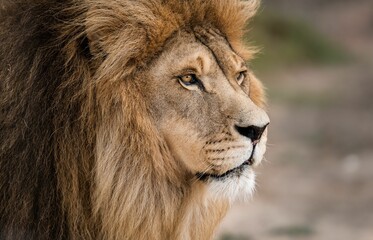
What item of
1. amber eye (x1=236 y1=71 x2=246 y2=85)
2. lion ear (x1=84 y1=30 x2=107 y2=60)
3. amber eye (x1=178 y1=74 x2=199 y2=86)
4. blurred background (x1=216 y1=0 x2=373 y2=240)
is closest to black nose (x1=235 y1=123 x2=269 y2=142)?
amber eye (x1=178 y1=74 x2=199 y2=86)

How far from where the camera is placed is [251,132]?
4348 mm

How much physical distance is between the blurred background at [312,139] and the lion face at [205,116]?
2.55 meters

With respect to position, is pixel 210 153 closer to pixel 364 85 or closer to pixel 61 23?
pixel 61 23

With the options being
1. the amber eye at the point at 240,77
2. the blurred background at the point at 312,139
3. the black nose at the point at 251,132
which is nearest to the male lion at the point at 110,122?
the black nose at the point at 251,132

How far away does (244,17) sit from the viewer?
5027 millimetres

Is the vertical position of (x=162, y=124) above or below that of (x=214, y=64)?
below

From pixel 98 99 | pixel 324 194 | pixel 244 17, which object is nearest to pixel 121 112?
pixel 98 99

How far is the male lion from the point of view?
435cm

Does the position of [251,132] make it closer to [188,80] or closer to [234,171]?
[234,171]

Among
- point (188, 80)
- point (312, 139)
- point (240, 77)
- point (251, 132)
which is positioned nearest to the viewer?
point (251, 132)

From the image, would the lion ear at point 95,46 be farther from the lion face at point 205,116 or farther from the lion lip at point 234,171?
the lion lip at point 234,171

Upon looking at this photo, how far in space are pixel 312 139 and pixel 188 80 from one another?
759 cm

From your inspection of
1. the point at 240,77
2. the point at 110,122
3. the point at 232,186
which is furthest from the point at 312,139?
the point at 110,122

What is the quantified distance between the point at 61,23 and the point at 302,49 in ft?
48.4
